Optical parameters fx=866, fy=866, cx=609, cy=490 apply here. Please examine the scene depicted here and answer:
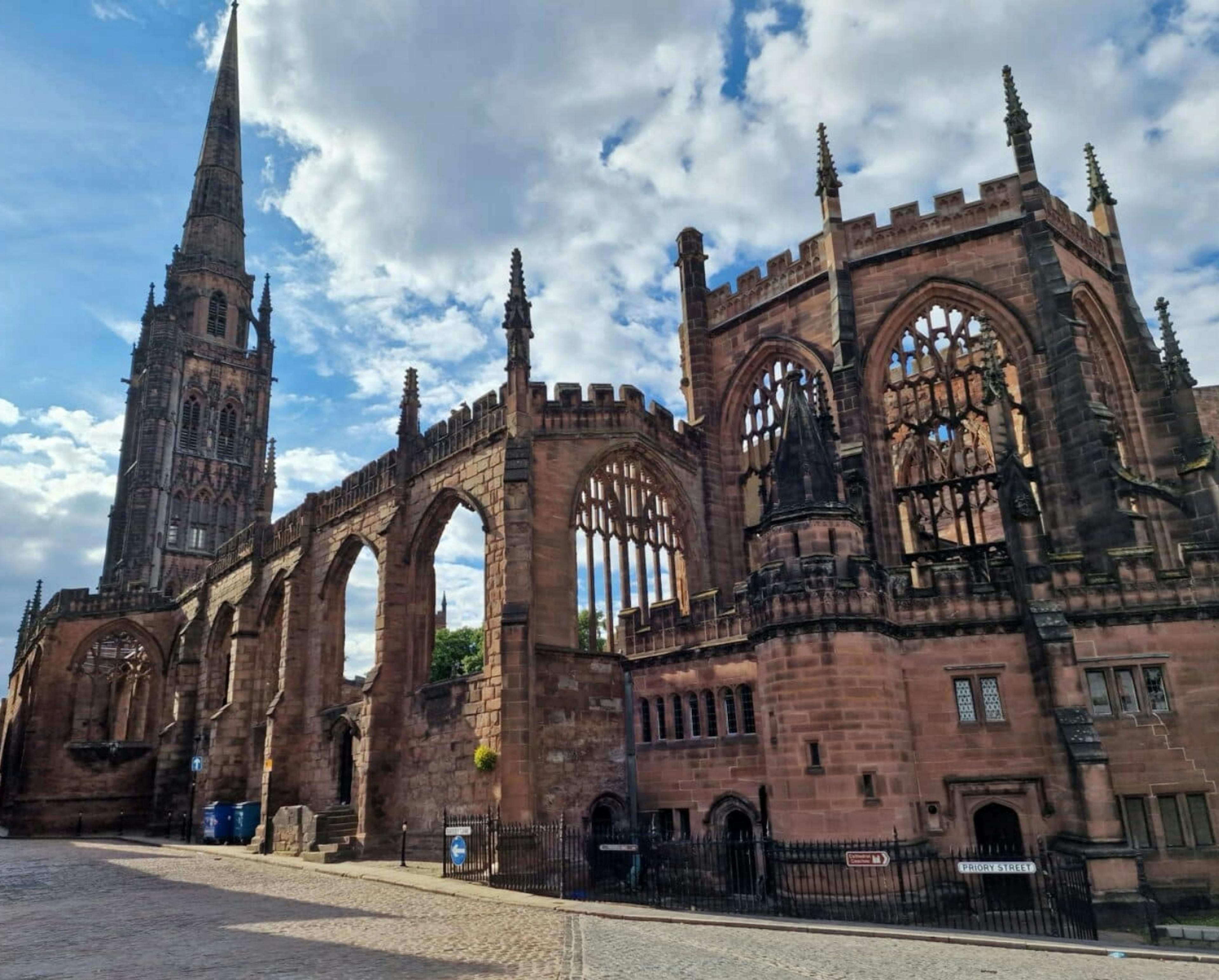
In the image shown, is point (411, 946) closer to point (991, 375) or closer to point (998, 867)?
point (998, 867)

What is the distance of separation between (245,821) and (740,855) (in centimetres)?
1998

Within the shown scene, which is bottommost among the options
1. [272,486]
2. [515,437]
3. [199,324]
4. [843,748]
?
[843,748]

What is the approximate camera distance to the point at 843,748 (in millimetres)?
17703

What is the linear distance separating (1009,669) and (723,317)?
52.0 feet

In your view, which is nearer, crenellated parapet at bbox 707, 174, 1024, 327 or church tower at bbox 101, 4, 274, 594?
crenellated parapet at bbox 707, 174, 1024, 327

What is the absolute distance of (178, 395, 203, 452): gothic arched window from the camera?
218ft

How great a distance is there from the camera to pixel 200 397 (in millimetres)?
68250

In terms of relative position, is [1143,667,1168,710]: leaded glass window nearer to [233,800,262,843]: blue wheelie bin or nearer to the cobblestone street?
the cobblestone street

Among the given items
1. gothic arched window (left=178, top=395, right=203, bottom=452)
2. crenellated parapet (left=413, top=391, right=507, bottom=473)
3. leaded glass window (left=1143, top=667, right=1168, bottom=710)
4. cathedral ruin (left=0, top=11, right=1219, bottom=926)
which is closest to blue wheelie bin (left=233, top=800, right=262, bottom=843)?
cathedral ruin (left=0, top=11, right=1219, bottom=926)

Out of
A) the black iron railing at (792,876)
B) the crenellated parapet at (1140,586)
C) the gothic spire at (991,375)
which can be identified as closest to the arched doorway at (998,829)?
the black iron railing at (792,876)

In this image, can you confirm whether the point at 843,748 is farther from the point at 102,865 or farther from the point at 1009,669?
the point at 102,865

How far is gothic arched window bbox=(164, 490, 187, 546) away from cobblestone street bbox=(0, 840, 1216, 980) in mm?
49552

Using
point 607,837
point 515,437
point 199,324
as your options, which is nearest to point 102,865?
point 607,837

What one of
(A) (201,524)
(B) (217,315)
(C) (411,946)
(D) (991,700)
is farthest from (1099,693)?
(B) (217,315)
